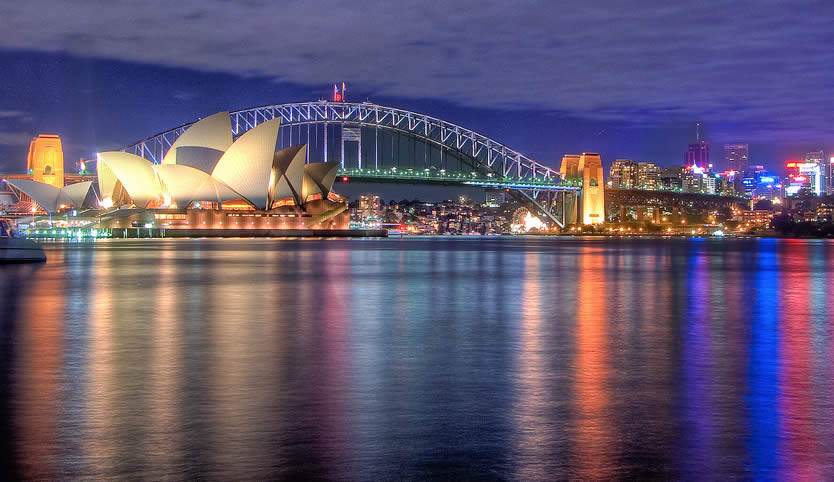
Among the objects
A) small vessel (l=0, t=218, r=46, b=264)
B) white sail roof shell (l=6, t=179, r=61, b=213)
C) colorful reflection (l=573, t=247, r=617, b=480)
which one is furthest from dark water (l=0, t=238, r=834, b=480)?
white sail roof shell (l=6, t=179, r=61, b=213)

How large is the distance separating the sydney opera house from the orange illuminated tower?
7.34m

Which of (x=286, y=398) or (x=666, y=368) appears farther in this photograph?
(x=666, y=368)

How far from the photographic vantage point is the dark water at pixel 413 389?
510 cm

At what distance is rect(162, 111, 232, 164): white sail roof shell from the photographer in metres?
77.2

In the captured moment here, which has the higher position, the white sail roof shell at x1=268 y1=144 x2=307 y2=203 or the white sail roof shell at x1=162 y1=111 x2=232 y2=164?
the white sail roof shell at x1=162 y1=111 x2=232 y2=164

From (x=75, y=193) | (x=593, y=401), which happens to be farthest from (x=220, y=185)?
(x=593, y=401)

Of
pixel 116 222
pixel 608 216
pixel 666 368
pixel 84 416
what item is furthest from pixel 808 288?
pixel 608 216

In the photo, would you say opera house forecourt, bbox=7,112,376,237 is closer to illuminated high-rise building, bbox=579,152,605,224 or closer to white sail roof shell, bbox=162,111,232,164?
white sail roof shell, bbox=162,111,232,164

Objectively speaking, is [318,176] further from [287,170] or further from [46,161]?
[46,161]

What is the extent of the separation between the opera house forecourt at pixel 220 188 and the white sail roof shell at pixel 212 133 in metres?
0.09

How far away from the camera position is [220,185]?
265 ft

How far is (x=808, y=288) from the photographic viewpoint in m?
21.5

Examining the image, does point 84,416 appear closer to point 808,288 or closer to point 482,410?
point 482,410

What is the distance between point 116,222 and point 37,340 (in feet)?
258
